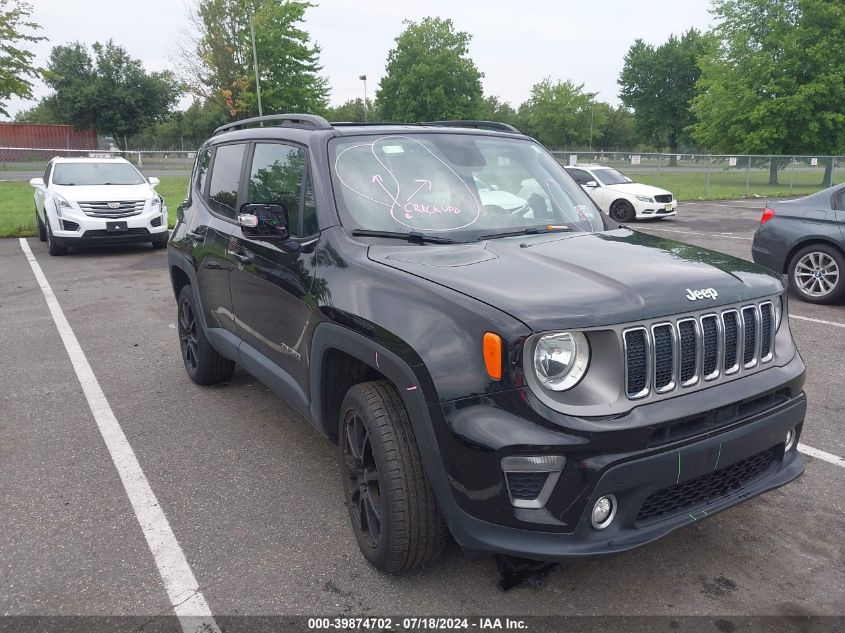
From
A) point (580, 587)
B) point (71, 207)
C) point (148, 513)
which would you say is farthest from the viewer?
point (71, 207)

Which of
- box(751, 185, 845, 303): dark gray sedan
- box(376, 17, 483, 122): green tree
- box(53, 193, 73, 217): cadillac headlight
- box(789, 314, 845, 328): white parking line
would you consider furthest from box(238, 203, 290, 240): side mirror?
box(376, 17, 483, 122): green tree

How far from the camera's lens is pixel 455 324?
2451mm

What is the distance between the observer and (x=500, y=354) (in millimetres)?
2328

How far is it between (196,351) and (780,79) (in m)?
38.3

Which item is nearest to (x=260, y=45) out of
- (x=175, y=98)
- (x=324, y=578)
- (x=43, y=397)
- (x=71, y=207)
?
(x=175, y=98)

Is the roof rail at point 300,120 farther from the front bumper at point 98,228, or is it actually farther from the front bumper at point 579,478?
the front bumper at point 98,228

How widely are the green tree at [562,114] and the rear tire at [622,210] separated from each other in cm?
5895

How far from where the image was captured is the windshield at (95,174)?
12.7 m

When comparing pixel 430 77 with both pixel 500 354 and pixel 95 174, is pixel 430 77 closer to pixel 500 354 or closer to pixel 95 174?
pixel 95 174

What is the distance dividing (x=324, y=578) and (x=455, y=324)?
1.27m

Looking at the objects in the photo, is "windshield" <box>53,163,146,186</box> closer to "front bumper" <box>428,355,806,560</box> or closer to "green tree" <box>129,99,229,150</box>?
"front bumper" <box>428,355,806,560</box>

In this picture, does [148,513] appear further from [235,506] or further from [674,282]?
[674,282]

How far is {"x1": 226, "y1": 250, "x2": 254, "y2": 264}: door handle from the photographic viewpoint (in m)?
3.93

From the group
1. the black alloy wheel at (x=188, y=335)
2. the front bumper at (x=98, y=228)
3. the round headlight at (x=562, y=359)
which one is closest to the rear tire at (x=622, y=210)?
the front bumper at (x=98, y=228)
